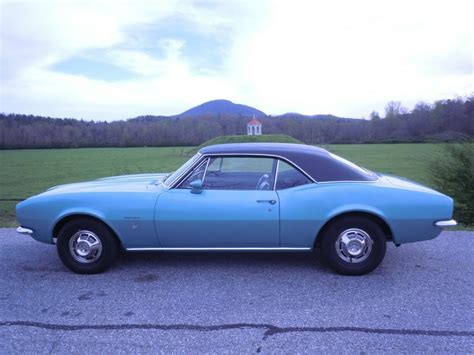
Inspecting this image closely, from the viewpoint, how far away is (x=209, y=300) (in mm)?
3371

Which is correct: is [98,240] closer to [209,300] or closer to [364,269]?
[209,300]

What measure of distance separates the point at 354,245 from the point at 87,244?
9.50 ft

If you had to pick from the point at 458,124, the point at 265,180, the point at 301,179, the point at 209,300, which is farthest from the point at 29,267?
the point at 458,124

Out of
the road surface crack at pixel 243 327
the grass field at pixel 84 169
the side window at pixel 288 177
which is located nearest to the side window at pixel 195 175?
the side window at pixel 288 177

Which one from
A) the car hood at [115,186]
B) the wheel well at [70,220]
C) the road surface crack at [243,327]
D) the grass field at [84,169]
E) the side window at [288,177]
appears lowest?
the road surface crack at [243,327]

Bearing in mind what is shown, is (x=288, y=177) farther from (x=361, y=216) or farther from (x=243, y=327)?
(x=243, y=327)

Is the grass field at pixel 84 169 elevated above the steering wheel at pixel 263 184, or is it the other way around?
the steering wheel at pixel 263 184

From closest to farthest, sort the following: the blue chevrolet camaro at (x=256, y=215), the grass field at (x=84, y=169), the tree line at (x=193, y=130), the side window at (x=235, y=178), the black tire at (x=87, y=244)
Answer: the blue chevrolet camaro at (x=256, y=215), the black tire at (x=87, y=244), the side window at (x=235, y=178), the grass field at (x=84, y=169), the tree line at (x=193, y=130)

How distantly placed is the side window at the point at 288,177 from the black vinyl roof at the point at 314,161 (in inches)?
2.8

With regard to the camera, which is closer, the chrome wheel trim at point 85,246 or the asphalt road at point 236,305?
the asphalt road at point 236,305

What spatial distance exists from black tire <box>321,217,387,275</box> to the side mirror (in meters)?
1.44

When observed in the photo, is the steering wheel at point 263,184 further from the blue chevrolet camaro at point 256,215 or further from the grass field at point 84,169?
the grass field at point 84,169

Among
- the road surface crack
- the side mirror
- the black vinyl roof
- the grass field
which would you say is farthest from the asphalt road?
the grass field

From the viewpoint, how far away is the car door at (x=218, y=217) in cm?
A: 381
